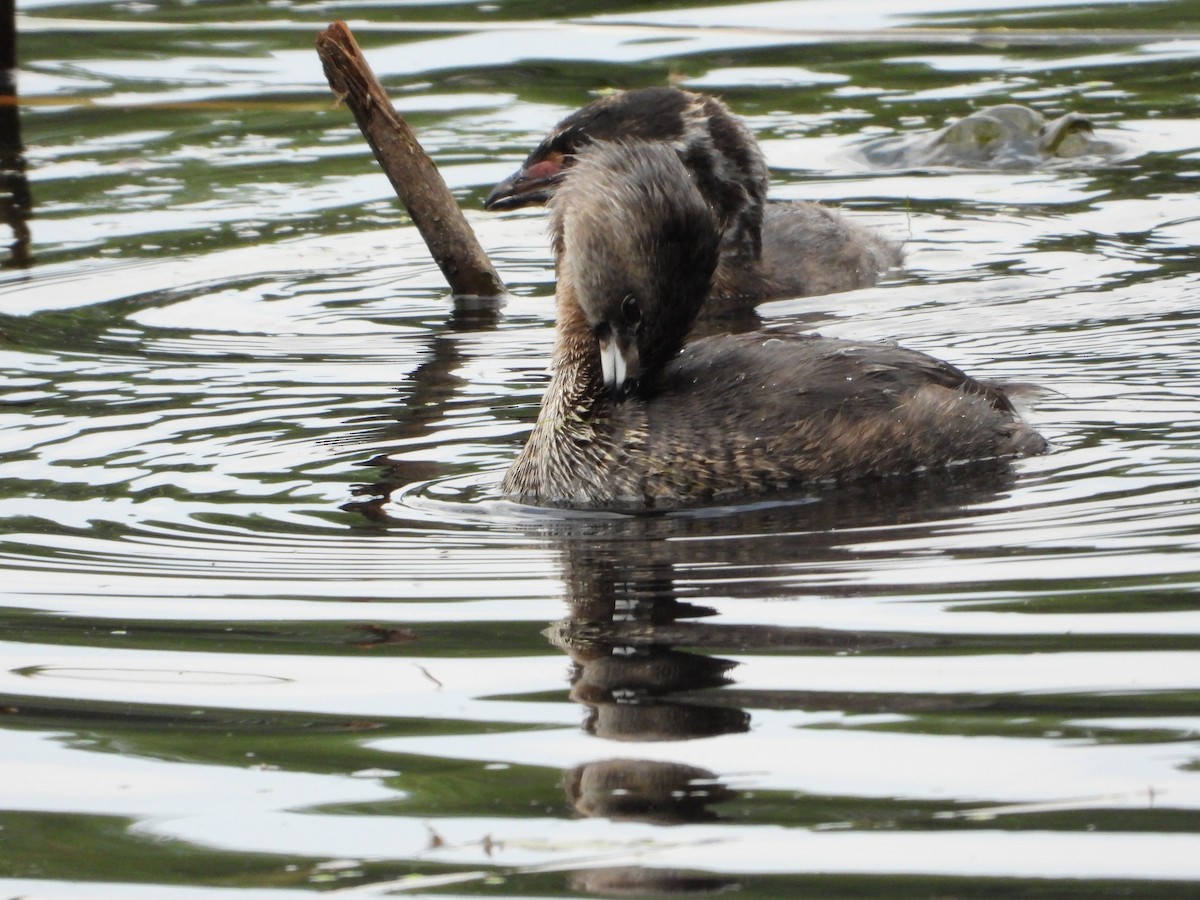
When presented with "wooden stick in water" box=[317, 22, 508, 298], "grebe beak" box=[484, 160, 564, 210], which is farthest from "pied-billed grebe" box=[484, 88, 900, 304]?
"wooden stick in water" box=[317, 22, 508, 298]

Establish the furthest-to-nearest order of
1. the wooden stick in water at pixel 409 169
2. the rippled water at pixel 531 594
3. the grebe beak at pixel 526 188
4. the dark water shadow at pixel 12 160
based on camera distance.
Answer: the dark water shadow at pixel 12 160 < the grebe beak at pixel 526 188 < the wooden stick in water at pixel 409 169 < the rippled water at pixel 531 594

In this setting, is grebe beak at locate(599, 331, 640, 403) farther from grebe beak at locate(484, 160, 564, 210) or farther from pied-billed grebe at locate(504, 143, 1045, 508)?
grebe beak at locate(484, 160, 564, 210)

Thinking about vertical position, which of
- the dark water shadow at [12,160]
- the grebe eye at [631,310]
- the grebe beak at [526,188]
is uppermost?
the grebe eye at [631,310]

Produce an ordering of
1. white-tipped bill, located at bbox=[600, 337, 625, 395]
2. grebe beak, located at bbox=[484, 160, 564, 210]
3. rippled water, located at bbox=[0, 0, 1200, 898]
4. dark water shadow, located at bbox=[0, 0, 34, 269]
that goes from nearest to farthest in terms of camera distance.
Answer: rippled water, located at bbox=[0, 0, 1200, 898] < white-tipped bill, located at bbox=[600, 337, 625, 395] < grebe beak, located at bbox=[484, 160, 564, 210] < dark water shadow, located at bbox=[0, 0, 34, 269]

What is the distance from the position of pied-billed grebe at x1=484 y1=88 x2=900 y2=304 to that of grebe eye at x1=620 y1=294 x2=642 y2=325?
3.66 meters

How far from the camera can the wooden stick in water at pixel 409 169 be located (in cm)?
1038

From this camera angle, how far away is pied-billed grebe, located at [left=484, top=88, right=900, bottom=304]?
11078 millimetres

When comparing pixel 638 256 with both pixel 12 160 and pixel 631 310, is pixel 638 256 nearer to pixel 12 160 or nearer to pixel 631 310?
pixel 631 310

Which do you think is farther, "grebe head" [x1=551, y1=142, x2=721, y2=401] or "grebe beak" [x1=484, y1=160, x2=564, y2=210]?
"grebe beak" [x1=484, y1=160, x2=564, y2=210]

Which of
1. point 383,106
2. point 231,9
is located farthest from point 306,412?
point 231,9

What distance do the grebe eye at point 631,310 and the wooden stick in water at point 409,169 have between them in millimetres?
3273

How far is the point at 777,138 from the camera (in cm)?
1473

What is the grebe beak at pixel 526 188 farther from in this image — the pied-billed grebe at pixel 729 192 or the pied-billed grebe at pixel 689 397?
the pied-billed grebe at pixel 689 397

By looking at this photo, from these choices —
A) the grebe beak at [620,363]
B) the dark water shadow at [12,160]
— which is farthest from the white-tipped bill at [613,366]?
the dark water shadow at [12,160]
